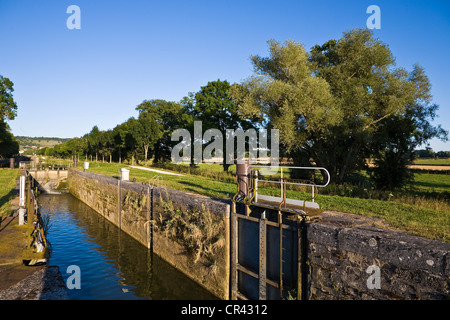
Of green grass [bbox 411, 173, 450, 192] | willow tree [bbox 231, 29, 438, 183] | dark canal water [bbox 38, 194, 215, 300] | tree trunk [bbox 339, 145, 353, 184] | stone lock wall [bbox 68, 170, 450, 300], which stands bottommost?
dark canal water [bbox 38, 194, 215, 300]

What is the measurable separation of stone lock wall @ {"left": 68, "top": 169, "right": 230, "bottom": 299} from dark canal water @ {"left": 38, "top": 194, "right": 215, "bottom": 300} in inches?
14.2

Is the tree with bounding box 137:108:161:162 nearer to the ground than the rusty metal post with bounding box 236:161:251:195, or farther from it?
farther from it

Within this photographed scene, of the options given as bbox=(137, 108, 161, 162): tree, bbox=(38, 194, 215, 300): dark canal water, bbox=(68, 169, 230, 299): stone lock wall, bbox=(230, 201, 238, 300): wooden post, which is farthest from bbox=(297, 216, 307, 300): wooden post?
bbox=(137, 108, 161, 162): tree

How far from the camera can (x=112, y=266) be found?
34.4ft

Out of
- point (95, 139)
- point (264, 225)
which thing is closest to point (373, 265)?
point (264, 225)

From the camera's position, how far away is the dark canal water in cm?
845

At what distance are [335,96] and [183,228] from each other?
1371 cm

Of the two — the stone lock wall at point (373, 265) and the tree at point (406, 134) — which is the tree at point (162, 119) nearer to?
the tree at point (406, 134)

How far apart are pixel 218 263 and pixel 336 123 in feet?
40.0

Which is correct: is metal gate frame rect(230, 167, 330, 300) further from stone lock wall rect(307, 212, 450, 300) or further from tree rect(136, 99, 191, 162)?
tree rect(136, 99, 191, 162)

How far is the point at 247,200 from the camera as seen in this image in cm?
780

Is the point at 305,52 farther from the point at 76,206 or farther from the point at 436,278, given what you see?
the point at 76,206

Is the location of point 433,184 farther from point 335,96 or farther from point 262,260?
point 262,260
